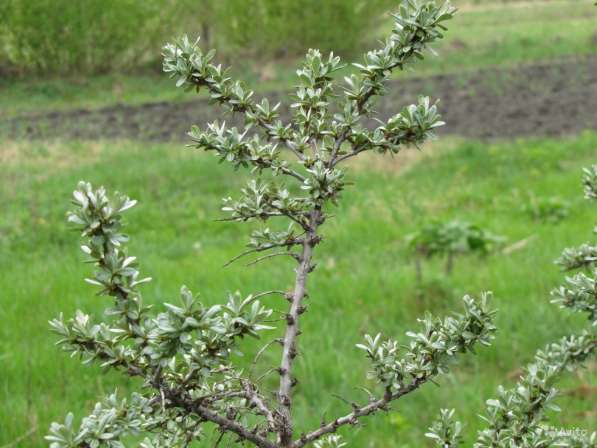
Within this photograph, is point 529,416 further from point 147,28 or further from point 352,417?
point 147,28

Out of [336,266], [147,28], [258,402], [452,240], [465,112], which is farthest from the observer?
[147,28]

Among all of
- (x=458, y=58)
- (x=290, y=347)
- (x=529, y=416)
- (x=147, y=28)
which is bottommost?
(x=458, y=58)

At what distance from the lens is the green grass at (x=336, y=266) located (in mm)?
4297

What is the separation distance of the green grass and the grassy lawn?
6048 millimetres

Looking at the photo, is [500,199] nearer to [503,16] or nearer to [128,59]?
[128,59]

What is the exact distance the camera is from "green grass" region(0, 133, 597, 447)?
14.1 feet


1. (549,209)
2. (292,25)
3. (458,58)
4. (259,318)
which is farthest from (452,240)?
(292,25)

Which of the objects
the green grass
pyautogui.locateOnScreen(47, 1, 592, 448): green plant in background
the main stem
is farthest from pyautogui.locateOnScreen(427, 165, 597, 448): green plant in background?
the green grass

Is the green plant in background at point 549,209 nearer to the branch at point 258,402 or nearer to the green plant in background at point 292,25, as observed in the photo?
the branch at point 258,402

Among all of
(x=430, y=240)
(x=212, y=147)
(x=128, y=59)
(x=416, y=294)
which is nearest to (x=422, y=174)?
(x=430, y=240)

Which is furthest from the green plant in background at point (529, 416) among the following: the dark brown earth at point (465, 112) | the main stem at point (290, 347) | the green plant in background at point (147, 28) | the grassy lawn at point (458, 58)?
the green plant in background at point (147, 28)

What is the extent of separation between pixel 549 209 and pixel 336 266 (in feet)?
8.10

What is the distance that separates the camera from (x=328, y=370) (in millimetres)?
4617

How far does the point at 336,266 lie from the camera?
21.4 ft
